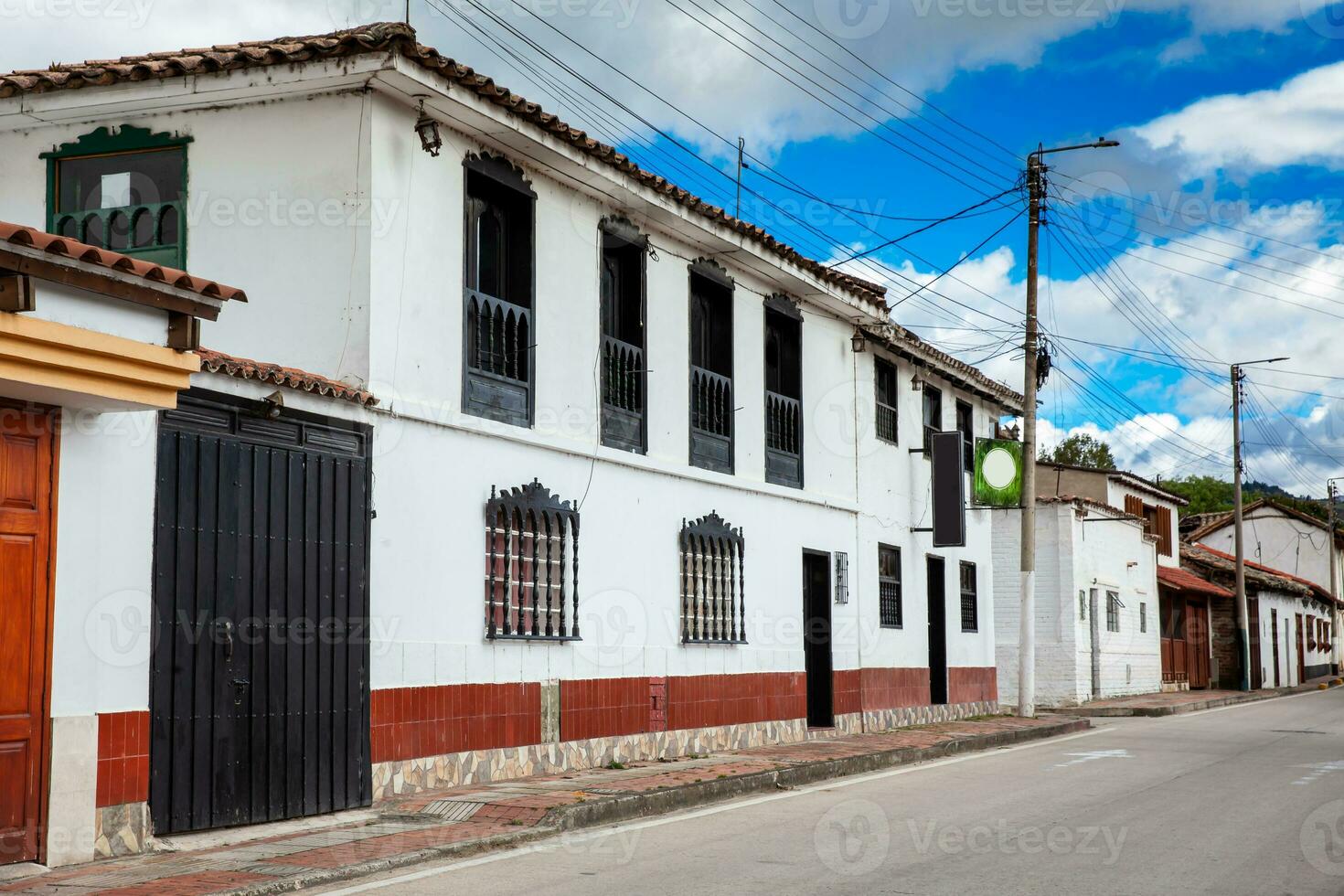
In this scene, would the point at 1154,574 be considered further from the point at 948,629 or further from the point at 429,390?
the point at 429,390

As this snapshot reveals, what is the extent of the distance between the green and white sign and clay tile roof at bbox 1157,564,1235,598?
16955 mm

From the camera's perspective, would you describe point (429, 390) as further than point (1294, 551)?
No

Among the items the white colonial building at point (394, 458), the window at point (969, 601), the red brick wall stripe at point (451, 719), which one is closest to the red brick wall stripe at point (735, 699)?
the white colonial building at point (394, 458)

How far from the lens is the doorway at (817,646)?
64.9 feet

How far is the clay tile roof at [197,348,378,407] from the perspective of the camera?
9.91m

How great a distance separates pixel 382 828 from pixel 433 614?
2.49m

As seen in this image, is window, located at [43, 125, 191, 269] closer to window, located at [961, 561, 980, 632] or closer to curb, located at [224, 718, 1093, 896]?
curb, located at [224, 718, 1093, 896]

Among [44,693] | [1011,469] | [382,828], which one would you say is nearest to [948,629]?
[1011,469]

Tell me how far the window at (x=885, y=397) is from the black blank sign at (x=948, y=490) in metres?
1.08

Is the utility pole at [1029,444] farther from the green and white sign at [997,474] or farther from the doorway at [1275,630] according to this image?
the doorway at [1275,630]

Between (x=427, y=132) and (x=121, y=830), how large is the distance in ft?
21.0

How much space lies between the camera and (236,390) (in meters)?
10.2

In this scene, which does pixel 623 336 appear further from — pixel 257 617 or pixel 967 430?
pixel 967 430

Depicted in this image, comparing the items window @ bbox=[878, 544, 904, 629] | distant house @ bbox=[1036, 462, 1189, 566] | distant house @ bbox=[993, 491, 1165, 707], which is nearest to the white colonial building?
window @ bbox=[878, 544, 904, 629]
